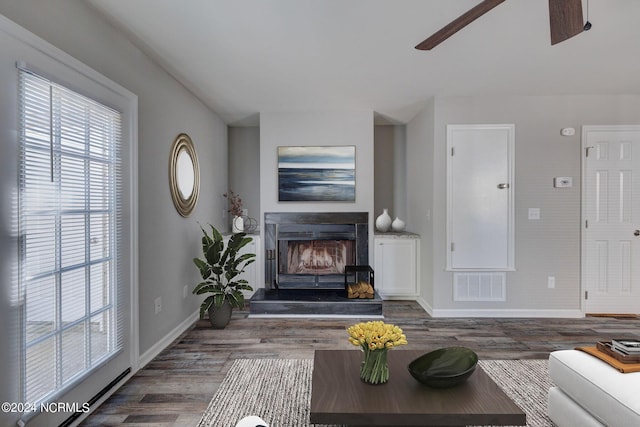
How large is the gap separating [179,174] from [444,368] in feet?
9.69

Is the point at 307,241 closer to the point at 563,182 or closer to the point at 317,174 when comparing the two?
the point at 317,174

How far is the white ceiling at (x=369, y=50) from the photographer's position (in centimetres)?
210

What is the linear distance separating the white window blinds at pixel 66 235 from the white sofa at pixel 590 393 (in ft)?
8.78

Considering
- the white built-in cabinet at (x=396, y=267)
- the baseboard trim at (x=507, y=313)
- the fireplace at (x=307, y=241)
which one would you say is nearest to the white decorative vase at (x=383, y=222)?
the white built-in cabinet at (x=396, y=267)

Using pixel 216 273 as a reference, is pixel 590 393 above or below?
below

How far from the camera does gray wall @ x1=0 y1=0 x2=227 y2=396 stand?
1.87 meters

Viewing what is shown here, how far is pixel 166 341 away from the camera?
3.04 meters

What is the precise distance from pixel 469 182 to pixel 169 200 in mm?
3251

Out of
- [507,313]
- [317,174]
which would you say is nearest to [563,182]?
[507,313]

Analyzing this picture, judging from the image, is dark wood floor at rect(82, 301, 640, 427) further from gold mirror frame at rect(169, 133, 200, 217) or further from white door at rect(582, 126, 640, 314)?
gold mirror frame at rect(169, 133, 200, 217)

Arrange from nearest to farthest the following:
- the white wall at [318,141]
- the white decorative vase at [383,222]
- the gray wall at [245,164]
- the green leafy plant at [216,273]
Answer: the green leafy plant at [216,273]
the white wall at [318,141]
the white decorative vase at [383,222]
the gray wall at [245,164]

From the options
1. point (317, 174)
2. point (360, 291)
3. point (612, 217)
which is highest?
point (317, 174)

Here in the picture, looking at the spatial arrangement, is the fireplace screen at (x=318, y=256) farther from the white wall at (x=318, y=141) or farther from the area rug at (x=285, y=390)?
the area rug at (x=285, y=390)

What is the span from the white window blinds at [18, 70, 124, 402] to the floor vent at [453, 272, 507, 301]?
3398 millimetres
